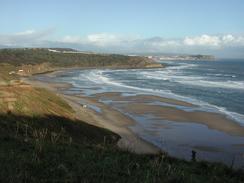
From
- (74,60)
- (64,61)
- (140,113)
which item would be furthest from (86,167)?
(74,60)

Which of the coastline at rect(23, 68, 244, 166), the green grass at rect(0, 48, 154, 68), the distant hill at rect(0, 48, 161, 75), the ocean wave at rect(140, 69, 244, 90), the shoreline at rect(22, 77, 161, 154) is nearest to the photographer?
the shoreline at rect(22, 77, 161, 154)

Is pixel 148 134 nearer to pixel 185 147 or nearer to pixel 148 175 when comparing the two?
pixel 185 147

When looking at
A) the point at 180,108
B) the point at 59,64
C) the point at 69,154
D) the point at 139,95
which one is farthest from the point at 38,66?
the point at 69,154

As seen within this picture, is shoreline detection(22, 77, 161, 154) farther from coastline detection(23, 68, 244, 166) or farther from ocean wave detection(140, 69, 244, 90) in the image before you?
ocean wave detection(140, 69, 244, 90)

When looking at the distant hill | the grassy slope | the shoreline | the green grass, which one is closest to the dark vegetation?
the grassy slope

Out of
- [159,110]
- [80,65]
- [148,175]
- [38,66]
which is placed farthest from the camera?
[80,65]

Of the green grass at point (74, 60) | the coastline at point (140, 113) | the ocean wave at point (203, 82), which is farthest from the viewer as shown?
the green grass at point (74, 60)

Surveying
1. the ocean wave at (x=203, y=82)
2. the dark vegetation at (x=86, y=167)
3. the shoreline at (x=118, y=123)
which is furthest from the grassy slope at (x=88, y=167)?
the ocean wave at (x=203, y=82)

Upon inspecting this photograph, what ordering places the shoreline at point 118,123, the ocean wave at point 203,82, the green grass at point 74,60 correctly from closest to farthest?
the shoreline at point 118,123 → the ocean wave at point 203,82 → the green grass at point 74,60

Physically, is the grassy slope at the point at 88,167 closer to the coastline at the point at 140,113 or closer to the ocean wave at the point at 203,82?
the coastline at the point at 140,113

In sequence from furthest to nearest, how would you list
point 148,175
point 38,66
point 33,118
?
point 38,66 < point 33,118 < point 148,175

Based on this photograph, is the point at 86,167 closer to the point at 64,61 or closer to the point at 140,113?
the point at 140,113

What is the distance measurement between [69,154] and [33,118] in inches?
585

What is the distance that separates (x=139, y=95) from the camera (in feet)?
170
